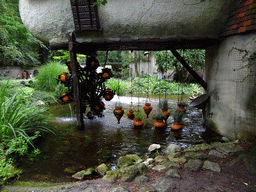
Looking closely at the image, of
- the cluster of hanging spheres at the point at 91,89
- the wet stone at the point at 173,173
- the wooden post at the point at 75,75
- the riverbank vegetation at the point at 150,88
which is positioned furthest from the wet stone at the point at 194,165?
the riverbank vegetation at the point at 150,88

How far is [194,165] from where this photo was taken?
2.52 meters

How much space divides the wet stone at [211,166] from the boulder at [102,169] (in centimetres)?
152

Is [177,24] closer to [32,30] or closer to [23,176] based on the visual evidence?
[32,30]

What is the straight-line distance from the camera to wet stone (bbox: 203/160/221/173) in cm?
242

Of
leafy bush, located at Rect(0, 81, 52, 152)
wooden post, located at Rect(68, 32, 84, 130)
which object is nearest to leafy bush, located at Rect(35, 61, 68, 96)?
wooden post, located at Rect(68, 32, 84, 130)

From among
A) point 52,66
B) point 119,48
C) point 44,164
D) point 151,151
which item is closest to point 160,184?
point 151,151

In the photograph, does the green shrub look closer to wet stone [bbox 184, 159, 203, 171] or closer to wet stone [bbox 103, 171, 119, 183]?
wet stone [bbox 103, 171, 119, 183]

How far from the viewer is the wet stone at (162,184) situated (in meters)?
2.08

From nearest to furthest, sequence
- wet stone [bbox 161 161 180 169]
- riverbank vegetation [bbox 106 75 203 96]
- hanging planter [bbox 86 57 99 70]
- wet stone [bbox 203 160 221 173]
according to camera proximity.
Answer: wet stone [bbox 203 160 221 173] < wet stone [bbox 161 161 180 169] < hanging planter [bbox 86 57 99 70] < riverbank vegetation [bbox 106 75 203 96]

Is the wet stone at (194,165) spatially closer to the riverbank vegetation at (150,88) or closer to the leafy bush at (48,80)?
the leafy bush at (48,80)

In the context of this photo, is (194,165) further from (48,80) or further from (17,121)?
(48,80)

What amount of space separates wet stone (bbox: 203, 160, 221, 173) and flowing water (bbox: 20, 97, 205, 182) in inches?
45.6

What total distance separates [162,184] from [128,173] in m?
0.50

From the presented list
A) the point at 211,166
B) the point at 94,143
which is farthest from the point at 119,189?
the point at 94,143
